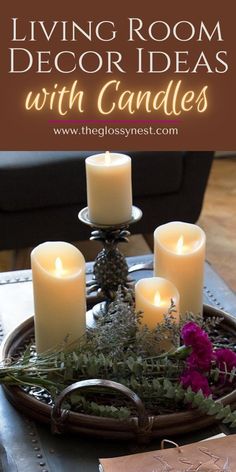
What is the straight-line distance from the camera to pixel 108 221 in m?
1.21

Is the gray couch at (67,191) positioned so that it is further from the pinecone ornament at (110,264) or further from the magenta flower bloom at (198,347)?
the magenta flower bloom at (198,347)

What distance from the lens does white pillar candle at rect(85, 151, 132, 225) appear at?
1.20m

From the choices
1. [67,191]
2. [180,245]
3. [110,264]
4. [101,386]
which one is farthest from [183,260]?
[67,191]

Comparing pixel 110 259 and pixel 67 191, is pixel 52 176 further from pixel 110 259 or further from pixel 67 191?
pixel 110 259

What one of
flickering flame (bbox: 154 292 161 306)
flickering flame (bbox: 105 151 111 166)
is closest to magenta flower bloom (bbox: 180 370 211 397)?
flickering flame (bbox: 154 292 161 306)

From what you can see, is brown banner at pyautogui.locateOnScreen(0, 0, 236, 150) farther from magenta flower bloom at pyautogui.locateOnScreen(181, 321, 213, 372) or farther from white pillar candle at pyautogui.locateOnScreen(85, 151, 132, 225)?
magenta flower bloom at pyautogui.locateOnScreen(181, 321, 213, 372)

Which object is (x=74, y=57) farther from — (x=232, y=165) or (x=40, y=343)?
(x=232, y=165)

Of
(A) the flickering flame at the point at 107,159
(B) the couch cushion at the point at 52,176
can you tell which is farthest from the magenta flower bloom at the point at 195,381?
(B) the couch cushion at the point at 52,176

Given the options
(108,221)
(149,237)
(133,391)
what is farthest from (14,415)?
(149,237)

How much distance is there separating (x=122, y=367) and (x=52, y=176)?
1.19 m

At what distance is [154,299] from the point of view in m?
1.11

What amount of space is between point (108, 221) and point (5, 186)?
3.18ft

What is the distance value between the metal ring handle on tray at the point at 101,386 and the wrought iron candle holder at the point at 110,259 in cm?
30

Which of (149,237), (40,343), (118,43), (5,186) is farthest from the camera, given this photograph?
(149,237)
